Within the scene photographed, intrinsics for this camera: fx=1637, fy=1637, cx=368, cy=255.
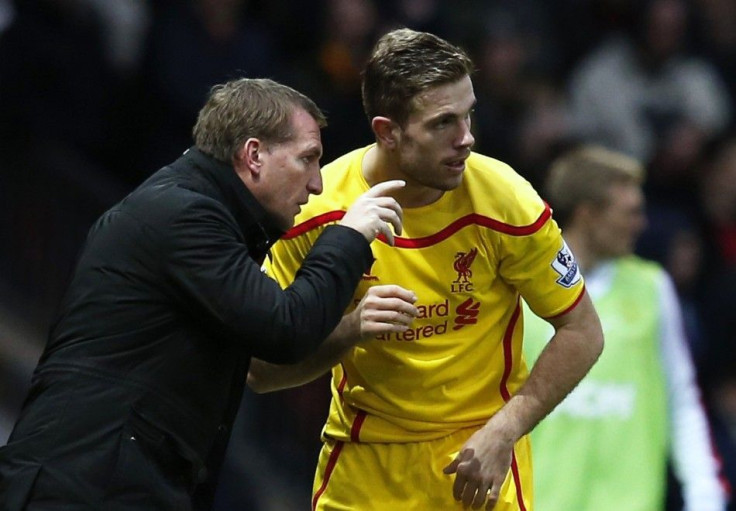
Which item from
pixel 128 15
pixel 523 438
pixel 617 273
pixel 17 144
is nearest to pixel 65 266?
pixel 17 144

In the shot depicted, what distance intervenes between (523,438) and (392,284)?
0.72m

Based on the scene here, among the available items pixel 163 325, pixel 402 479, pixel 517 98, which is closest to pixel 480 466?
pixel 402 479

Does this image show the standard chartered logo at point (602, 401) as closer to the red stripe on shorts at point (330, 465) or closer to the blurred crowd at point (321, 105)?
the red stripe on shorts at point (330, 465)

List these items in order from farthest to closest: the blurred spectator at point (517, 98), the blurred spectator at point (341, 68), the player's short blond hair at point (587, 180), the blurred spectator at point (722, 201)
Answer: the blurred spectator at point (722, 201) < the blurred spectator at point (517, 98) < the blurred spectator at point (341, 68) < the player's short blond hair at point (587, 180)

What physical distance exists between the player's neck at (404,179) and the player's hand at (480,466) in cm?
66

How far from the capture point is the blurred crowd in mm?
7949

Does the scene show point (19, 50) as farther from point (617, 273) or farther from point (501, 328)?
point (501, 328)

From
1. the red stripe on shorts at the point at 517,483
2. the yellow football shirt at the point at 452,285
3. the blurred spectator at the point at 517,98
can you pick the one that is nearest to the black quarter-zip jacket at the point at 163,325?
the yellow football shirt at the point at 452,285

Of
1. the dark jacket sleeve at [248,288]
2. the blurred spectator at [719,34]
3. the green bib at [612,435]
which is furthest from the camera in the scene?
the blurred spectator at [719,34]

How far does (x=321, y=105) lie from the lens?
29.3 feet

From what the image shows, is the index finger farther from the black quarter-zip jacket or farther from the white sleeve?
the white sleeve

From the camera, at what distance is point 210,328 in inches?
163

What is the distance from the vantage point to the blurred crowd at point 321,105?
795 centimetres

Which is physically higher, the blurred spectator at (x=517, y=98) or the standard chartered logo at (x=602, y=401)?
the standard chartered logo at (x=602, y=401)
